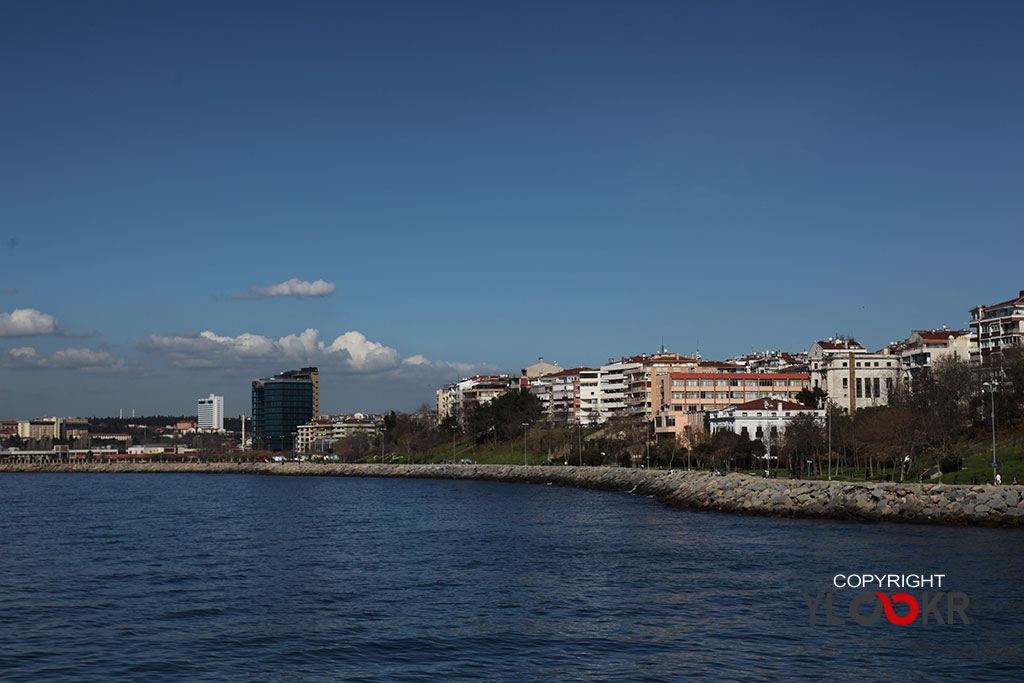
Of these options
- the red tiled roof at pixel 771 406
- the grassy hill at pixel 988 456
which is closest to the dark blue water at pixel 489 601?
the grassy hill at pixel 988 456

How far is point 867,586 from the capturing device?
3847cm

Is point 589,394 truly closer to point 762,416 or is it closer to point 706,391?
point 706,391

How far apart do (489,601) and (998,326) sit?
126 metres

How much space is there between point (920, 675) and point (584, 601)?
44.0ft

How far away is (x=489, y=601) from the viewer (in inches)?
1443

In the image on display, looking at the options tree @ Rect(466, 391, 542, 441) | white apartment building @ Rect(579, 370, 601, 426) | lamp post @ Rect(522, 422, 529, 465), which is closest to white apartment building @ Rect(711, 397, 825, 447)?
lamp post @ Rect(522, 422, 529, 465)

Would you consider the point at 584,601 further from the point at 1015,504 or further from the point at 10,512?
the point at 10,512

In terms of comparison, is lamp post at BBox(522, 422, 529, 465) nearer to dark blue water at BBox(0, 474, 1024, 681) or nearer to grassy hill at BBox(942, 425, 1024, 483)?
grassy hill at BBox(942, 425, 1024, 483)

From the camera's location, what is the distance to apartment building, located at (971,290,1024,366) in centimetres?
13875

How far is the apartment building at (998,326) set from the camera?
139 metres

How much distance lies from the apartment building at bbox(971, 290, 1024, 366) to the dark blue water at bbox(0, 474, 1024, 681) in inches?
3417

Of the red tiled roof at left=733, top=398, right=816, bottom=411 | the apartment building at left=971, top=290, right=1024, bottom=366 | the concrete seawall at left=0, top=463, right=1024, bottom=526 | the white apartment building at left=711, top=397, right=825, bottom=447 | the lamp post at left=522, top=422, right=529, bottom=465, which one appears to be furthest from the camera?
the lamp post at left=522, top=422, right=529, bottom=465

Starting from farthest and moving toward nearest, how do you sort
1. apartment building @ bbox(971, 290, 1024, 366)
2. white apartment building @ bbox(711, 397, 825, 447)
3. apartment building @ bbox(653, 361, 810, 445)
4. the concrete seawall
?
apartment building @ bbox(653, 361, 810, 445) < apartment building @ bbox(971, 290, 1024, 366) < white apartment building @ bbox(711, 397, 825, 447) < the concrete seawall

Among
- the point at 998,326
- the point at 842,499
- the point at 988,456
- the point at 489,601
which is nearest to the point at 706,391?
the point at 998,326
